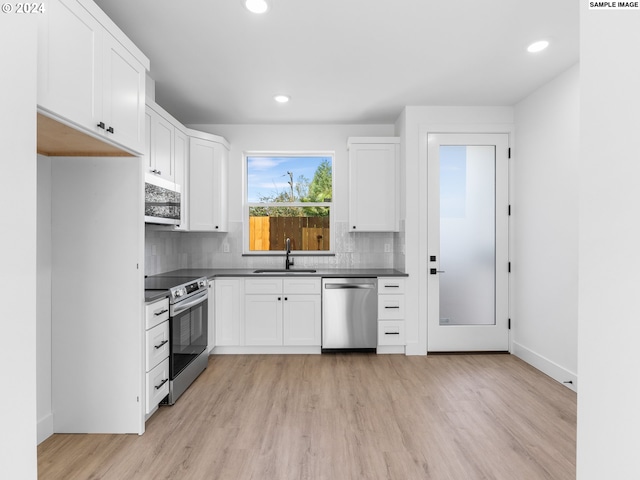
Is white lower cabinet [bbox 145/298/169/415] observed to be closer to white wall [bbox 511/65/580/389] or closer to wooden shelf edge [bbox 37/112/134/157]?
wooden shelf edge [bbox 37/112/134/157]

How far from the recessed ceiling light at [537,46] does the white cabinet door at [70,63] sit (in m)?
2.98

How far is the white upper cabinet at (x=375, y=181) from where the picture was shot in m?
4.18

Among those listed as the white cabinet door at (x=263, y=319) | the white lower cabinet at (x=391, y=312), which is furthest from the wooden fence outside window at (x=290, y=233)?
the white lower cabinet at (x=391, y=312)

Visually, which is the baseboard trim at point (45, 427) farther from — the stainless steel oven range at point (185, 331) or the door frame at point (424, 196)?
the door frame at point (424, 196)

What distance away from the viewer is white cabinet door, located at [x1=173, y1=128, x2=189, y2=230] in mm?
3545

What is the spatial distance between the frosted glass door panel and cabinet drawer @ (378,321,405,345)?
0.49m

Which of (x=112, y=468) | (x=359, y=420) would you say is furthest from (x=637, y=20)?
(x=112, y=468)

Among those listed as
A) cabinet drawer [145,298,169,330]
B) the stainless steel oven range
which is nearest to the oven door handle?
the stainless steel oven range

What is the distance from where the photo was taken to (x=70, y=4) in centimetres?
162

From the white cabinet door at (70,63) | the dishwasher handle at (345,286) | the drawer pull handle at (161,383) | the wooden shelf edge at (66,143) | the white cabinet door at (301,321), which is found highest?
the white cabinet door at (70,63)

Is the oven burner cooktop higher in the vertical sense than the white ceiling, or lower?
lower

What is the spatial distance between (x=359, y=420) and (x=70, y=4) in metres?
2.95

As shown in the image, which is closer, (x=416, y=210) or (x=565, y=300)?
(x=565, y=300)

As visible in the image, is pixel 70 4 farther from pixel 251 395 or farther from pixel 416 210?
pixel 416 210
